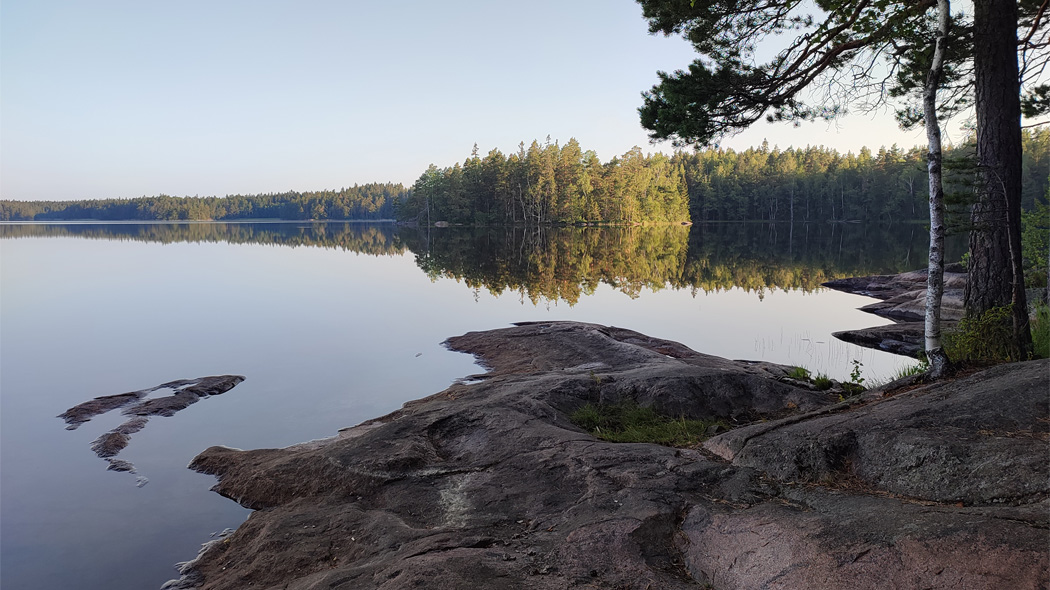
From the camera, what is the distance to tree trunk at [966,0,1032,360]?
7836 millimetres

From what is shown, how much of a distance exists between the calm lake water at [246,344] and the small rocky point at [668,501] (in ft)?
3.89

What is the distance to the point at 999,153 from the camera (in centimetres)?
790

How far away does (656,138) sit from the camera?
11.6m

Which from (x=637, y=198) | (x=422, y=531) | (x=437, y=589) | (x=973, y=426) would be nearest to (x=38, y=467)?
(x=422, y=531)

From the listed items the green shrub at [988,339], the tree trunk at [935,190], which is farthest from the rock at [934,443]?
the green shrub at [988,339]

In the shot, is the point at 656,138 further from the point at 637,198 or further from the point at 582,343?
the point at 637,198

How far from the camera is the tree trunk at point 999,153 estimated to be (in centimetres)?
784

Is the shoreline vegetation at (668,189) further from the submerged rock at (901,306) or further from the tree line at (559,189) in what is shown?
the submerged rock at (901,306)

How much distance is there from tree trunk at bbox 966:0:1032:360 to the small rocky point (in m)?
2.57

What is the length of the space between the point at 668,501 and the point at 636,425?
9.56 feet

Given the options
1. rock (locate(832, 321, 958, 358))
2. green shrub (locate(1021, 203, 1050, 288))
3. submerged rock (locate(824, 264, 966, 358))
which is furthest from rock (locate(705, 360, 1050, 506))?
green shrub (locate(1021, 203, 1050, 288))

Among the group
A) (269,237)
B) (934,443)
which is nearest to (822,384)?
(934,443)

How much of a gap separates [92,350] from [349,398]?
9193mm

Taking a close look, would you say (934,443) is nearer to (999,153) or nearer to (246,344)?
(999,153)
